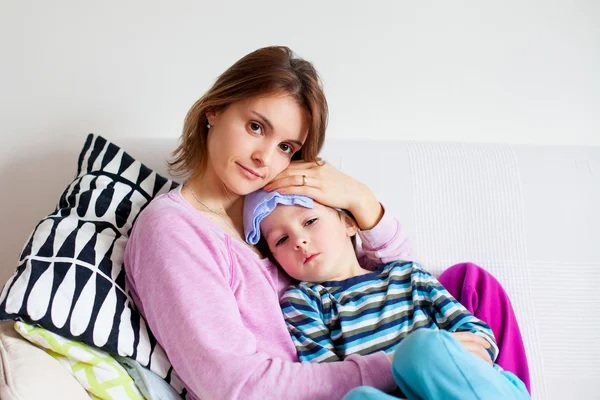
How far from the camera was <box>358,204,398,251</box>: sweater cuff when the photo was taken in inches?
61.9

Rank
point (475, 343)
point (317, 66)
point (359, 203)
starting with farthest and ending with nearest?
point (317, 66)
point (359, 203)
point (475, 343)

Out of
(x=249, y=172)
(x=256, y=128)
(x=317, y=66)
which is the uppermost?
(x=317, y=66)

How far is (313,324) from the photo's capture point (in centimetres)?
138

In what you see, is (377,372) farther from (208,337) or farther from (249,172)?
(249,172)

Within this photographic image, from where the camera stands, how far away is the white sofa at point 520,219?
158 centimetres

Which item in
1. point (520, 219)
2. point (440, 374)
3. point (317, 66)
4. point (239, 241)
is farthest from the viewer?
point (317, 66)

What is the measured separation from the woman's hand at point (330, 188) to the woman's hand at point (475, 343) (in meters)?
0.40

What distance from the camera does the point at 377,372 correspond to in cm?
118

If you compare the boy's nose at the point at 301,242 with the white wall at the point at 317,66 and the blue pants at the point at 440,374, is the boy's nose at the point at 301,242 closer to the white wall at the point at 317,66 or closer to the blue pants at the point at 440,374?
the blue pants at the point at 440,374

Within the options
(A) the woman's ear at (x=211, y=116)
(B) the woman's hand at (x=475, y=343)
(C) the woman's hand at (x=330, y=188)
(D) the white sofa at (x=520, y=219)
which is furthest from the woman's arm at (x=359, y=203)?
(B) the woman's hand at (x=475, y=343)

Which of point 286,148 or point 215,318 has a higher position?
point 286,148

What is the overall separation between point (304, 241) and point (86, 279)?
498 mm

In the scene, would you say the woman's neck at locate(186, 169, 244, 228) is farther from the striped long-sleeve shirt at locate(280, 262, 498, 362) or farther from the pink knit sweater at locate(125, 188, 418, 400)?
the striped long-sleeve shirt at locate(280, 262, 498, 362)

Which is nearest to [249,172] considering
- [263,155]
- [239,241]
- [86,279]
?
[263,155]
